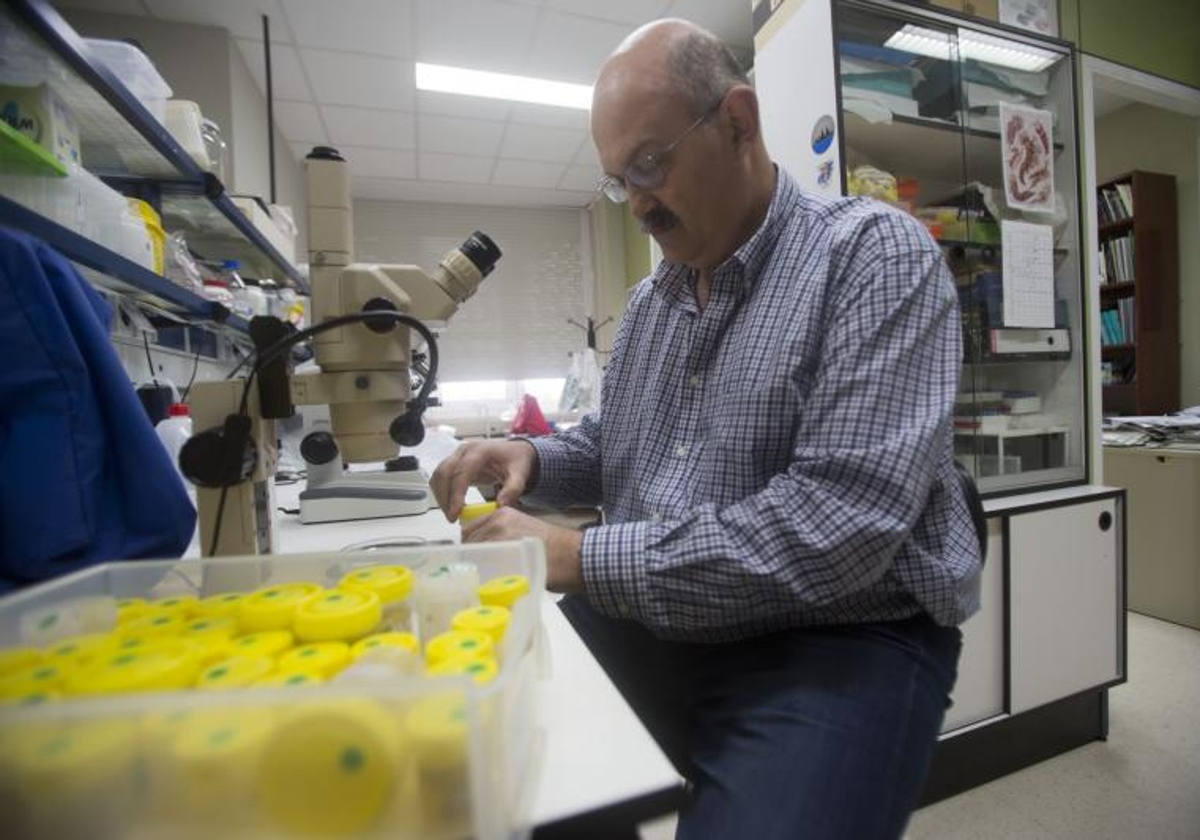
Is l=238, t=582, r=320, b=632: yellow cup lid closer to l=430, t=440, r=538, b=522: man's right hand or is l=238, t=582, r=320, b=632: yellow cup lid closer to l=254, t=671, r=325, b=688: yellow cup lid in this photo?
l=254, t=671, r=325, b=688: yellow cup lid

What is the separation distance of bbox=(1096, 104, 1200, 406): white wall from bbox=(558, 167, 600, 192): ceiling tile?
10.8 ft

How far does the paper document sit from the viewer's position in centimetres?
174

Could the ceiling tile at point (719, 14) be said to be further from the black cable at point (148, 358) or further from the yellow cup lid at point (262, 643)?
the yellow cup lid at point (262, 643)

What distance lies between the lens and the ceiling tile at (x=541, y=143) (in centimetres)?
369

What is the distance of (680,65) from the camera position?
901mm

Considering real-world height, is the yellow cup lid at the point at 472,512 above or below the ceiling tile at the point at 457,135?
below

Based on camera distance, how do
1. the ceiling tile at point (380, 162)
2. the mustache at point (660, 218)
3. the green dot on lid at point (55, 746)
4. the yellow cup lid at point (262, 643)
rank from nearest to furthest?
the green dot on lid at point (55, 746) < the yellow cup lid at point (262, 643) < the mustache at point (660, 218) < the ceiling tile at point (380, 162)

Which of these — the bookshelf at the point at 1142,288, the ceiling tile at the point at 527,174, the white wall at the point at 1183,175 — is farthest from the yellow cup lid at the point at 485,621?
the white wall at the point at 1183,175

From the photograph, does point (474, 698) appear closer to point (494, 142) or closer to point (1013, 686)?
point (1013, 686)

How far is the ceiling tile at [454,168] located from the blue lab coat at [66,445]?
12.0 feet

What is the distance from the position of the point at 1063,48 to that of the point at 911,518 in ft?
6.61

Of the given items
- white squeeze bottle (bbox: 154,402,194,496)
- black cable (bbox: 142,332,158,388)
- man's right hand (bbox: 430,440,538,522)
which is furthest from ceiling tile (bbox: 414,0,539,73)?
man's right hand (bbox: 430,440,538,522)

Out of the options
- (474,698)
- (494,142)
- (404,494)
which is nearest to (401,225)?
(494,142)

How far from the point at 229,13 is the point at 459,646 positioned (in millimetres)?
3275
